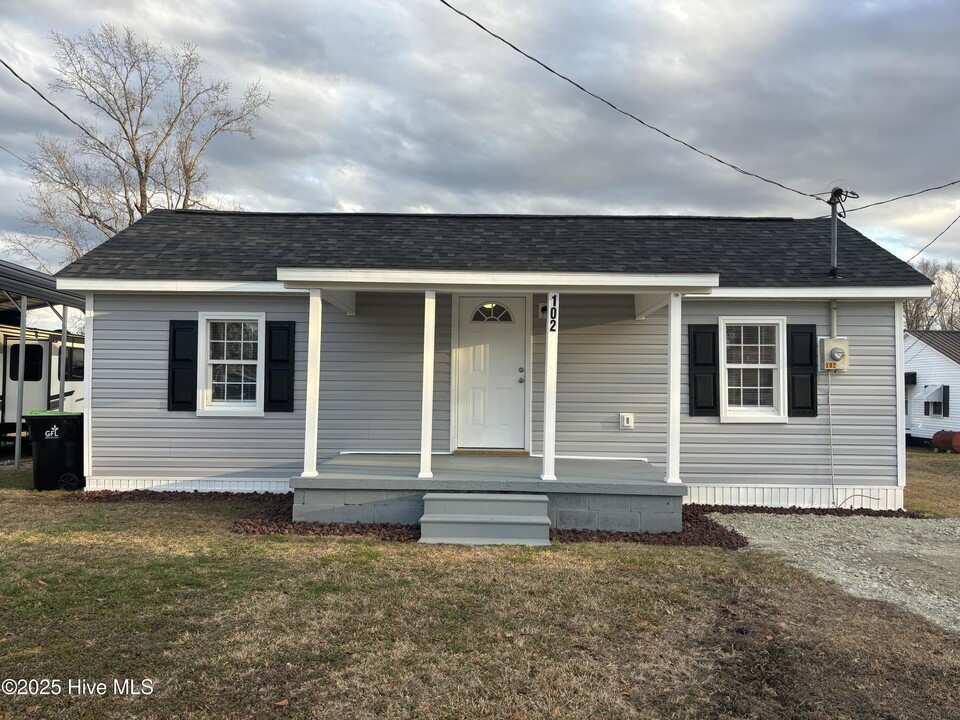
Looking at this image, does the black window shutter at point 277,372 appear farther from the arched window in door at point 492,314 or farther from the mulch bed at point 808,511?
the mulch bed at point 808,511

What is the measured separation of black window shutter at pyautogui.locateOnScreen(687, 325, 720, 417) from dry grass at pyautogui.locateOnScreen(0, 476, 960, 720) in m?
2.49

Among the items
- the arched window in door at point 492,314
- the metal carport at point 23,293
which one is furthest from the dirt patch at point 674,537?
the metal carport at point 23,293

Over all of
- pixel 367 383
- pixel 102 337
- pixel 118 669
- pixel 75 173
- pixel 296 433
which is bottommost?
pixel 118 669

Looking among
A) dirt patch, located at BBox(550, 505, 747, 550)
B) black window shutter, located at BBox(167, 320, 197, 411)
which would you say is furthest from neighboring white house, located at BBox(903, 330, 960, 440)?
black window shutter, located at BBox(167, 320, 197, 411)

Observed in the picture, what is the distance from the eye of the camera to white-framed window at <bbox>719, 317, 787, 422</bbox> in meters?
7.44

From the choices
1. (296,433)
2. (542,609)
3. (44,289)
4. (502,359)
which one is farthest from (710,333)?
(44,289)

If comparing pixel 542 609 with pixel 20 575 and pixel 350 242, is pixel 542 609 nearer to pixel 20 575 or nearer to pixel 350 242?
pixel 20 575

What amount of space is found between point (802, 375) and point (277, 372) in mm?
6288

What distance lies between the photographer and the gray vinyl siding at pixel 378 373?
7.61 m

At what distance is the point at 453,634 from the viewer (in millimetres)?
3553

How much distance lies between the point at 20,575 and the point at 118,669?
193cm

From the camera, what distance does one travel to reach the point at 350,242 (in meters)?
8.20

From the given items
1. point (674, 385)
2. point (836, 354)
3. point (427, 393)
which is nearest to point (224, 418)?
point (427, 393)

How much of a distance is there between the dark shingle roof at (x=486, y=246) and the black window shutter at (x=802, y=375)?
689 millimetres
